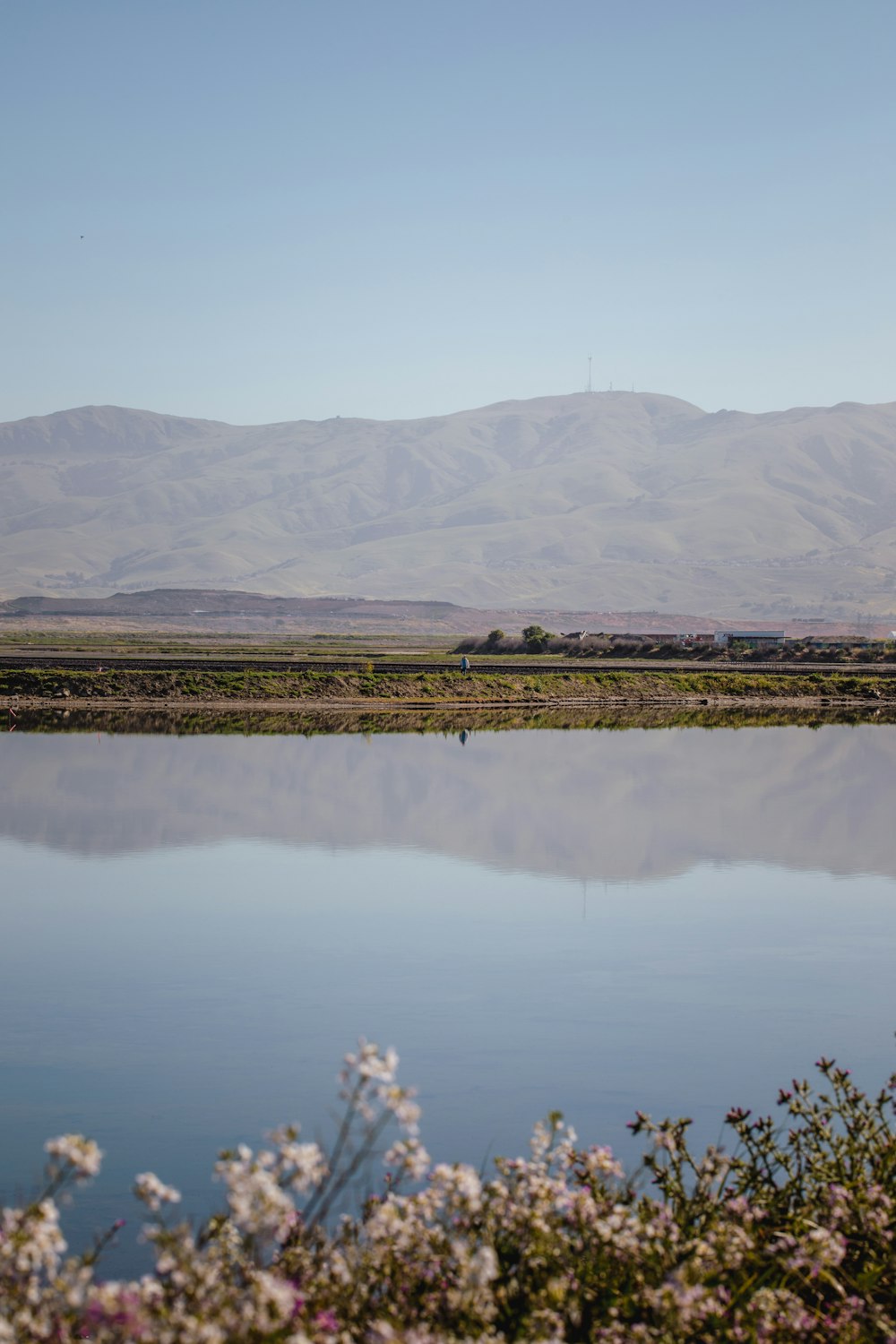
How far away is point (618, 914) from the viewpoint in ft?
57.6

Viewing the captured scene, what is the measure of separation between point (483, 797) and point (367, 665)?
38.9 metres

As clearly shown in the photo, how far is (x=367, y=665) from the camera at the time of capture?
66.9m

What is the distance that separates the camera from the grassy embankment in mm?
53875

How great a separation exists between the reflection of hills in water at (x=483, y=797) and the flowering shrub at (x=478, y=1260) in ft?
43.1

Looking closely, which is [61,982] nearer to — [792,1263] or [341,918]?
[341,918]

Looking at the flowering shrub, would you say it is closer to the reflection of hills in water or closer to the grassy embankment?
the reflection of hills in water

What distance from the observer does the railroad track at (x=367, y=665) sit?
65688mm

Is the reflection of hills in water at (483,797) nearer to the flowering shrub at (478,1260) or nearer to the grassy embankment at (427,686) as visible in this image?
the flowering shrub at (478,1260)

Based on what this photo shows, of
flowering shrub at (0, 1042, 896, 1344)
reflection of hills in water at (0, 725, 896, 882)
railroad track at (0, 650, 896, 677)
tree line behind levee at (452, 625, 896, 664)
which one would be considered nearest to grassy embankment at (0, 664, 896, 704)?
railroad track at (0, 650, 896, 677)

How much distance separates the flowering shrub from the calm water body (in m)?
2.30

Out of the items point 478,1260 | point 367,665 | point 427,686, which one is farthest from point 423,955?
point 367,665

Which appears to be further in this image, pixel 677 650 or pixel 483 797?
pixel 677 650

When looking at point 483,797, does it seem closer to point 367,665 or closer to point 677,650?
point 367,665

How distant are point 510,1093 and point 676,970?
4.43 m
